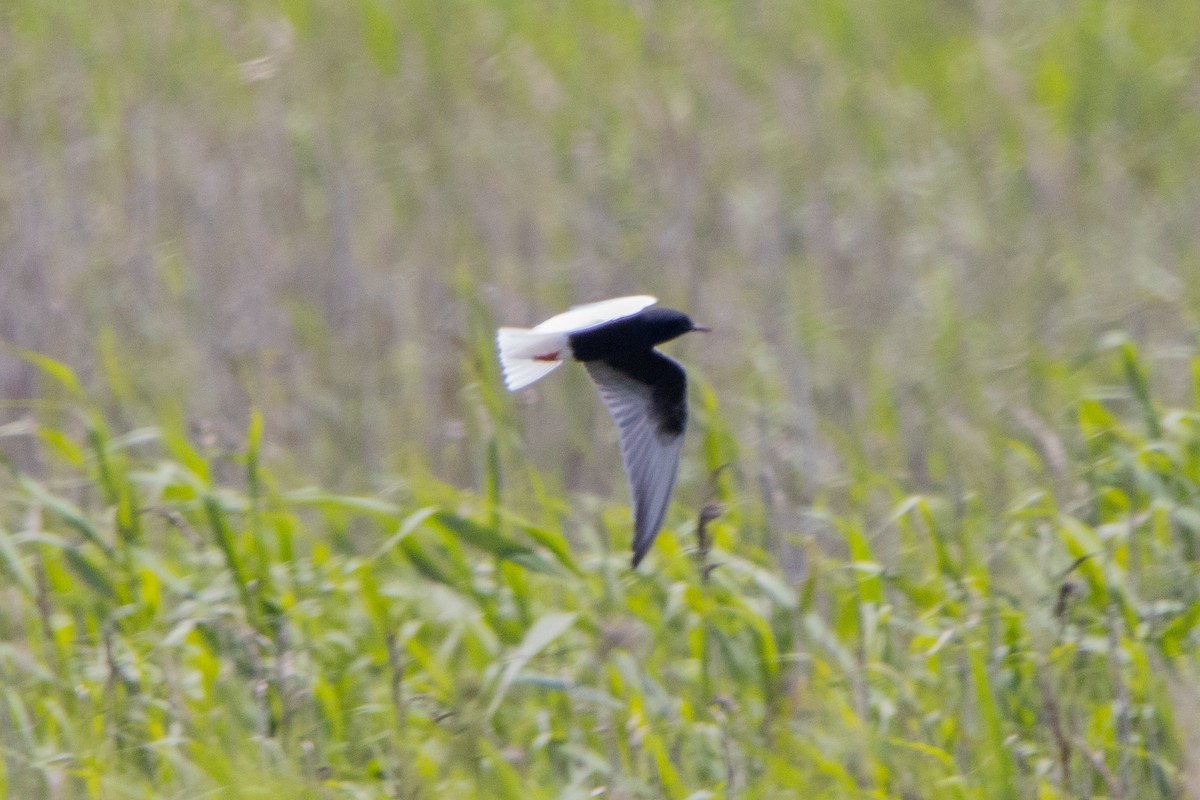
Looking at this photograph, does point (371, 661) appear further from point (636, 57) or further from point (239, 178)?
point (636, 57)

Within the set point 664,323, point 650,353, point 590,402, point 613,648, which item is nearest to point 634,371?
point 650,353

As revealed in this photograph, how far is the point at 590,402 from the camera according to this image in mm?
3859

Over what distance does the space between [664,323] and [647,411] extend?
20 centimetres

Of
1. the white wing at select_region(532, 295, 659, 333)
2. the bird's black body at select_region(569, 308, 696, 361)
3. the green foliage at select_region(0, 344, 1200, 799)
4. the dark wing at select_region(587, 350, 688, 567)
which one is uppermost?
the white wing at select_region(532, 295, 659, 333)

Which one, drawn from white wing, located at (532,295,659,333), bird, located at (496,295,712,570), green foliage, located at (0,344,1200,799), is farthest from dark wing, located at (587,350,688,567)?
green foliage, located at (0,344,1200,799)

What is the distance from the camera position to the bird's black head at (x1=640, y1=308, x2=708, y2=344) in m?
2.63

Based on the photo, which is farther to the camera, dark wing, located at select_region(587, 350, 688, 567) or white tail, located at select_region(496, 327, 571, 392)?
dark wing, located at select_region(587, 350, 688, 567)

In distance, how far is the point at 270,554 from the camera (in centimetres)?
300

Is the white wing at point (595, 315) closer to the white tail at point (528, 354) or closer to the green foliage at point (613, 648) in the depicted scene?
the white tail at point (528, 354)

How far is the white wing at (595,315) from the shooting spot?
242 cm

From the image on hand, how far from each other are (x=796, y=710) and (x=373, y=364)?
1719 mm

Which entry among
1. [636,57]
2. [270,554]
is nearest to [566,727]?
[270,554]

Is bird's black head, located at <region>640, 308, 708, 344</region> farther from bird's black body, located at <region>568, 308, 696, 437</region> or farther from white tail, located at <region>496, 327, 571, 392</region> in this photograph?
white tail, located at <region>496, 327, 571, 392</region>

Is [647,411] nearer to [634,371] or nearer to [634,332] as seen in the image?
[634,371]
